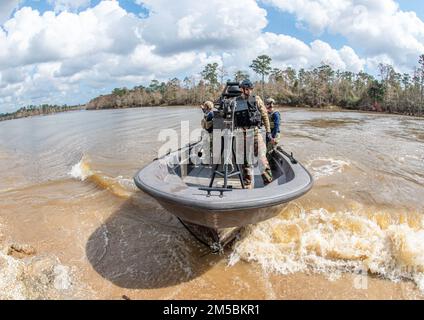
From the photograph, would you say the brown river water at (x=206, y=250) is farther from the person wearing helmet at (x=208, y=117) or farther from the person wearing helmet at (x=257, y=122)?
the person wearing helmet at (x=208, y=117)

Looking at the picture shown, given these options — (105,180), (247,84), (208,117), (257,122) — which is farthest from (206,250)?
(105,180)

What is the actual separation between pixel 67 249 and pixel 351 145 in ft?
32.7

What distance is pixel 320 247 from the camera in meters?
4.86

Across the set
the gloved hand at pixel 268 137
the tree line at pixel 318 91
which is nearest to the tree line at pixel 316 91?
the tree line at pixel 318 91

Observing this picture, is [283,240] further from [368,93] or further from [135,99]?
[135,99]

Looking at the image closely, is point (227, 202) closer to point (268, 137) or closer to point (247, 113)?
point (247, 113)

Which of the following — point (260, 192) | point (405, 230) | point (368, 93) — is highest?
point (368, 93)

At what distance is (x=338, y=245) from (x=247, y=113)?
2.34 metres

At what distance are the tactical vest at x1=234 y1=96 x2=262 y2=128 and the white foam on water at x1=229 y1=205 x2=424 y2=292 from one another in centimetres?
166

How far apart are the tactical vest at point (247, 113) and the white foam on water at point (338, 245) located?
1.66 meters

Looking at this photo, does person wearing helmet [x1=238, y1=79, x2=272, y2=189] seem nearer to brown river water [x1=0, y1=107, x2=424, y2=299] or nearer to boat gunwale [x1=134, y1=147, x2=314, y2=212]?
brown river water [x1=0, y1=107, x2=424, y2=299]

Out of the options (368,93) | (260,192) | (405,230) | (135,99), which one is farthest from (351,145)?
(135,99)

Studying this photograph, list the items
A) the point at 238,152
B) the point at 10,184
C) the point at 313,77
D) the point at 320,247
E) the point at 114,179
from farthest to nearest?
the point at 313,77, the point at 10,184, the point at 114,179, the point at 238,152, the point at 320,247

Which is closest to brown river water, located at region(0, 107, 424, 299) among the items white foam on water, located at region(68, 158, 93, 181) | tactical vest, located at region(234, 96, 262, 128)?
white foam on water, located at region(68, 158, 93, 181)
